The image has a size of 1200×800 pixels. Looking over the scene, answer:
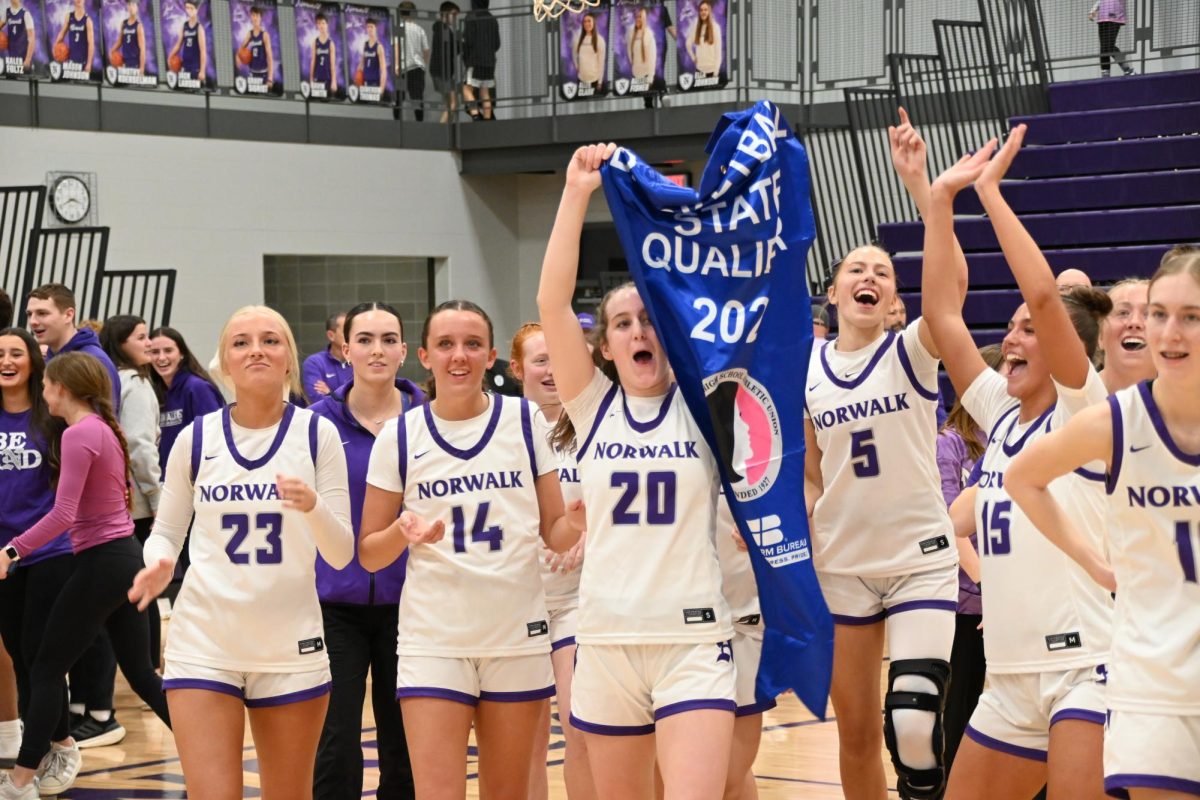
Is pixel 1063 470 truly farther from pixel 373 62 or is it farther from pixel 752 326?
pixel 373 62

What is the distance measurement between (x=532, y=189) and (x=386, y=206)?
6.85 feet

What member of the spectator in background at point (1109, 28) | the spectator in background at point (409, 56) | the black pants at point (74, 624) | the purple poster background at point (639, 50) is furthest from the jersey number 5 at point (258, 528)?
the spectator in background at point (409, 56)

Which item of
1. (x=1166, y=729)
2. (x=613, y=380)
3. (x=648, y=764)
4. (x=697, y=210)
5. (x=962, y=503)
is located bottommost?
(x=648, y=764)

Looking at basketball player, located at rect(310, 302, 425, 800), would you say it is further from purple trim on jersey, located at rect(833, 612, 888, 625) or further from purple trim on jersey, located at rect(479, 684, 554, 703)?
purple trim on jersey, located at rect(833, 612, 888, 625)

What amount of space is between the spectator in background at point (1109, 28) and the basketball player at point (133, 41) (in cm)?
805

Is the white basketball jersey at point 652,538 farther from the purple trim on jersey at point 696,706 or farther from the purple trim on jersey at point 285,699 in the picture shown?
the purple trim on jersey at point 285,699

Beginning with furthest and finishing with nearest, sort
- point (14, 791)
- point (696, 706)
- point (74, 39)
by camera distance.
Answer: point (74, 39)
point (14, 791)
point (696, 706)

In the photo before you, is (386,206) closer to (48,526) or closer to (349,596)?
(48,526)

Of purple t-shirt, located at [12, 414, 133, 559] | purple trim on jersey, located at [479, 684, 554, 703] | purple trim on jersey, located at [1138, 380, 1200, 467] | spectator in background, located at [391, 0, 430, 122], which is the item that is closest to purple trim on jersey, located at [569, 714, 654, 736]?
purple trim on jersey, located at [479, 684, 554, 703]

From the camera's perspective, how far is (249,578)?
4211 mm

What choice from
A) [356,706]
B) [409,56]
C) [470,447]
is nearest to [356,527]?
[356,706]

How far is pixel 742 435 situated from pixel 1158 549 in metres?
1.03

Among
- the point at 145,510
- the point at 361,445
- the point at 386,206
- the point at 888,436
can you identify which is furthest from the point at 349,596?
the point at 386,206

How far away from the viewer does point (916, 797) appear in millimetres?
4547
